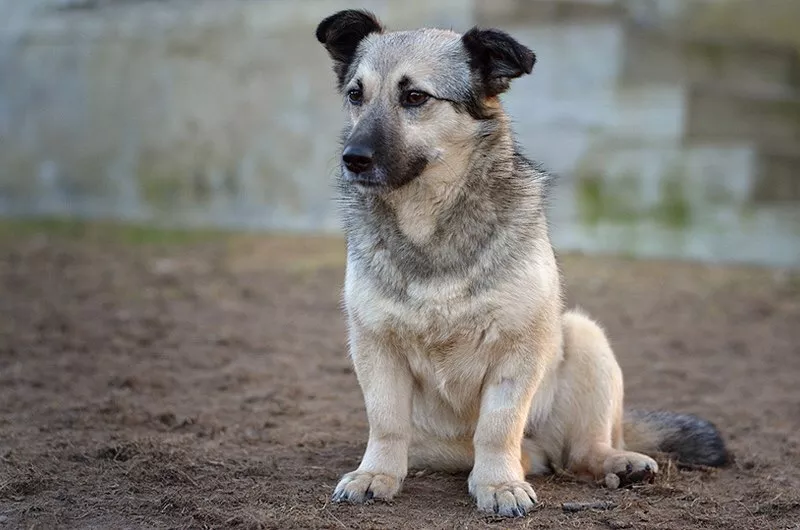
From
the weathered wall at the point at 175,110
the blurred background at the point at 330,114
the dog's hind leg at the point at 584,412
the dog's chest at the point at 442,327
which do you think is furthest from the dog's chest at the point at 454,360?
the weathered wall at the point at 175,110

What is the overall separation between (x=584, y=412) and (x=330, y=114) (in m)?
8.05

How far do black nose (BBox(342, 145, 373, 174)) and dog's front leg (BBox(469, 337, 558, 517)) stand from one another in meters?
0.93

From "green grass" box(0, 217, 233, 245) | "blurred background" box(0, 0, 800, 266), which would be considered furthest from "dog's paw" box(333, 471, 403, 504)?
"green grass" box(0, 217, 233, 245)

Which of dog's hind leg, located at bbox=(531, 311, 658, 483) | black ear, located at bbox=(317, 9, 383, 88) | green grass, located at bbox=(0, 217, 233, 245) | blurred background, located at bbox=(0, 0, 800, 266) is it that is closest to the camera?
dog's hind leg, located at bbox=(531, 311, 658, 483)

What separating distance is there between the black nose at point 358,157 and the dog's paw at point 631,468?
163 centimetres

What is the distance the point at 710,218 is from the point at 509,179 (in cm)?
638

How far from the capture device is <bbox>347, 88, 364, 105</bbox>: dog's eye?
4.56 m

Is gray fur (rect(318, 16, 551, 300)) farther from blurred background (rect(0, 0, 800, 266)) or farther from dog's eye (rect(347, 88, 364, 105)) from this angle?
blurred background (rect(0, 0, 800, 266))

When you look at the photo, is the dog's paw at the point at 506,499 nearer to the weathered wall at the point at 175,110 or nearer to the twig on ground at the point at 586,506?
the twig on ground at the point at 586,506

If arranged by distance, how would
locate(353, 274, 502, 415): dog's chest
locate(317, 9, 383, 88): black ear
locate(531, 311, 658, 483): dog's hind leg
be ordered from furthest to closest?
locate(317, 9, 383, 88): black ear < locate(531, 311, 658, 483): dog's hind leg < locate(353, 274, 502, 415): dog's chest

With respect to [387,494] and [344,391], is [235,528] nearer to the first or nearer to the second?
[387,494]

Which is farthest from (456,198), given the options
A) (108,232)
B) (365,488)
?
(108,232)

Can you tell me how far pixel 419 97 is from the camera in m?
4.46

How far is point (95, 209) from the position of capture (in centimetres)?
1359
